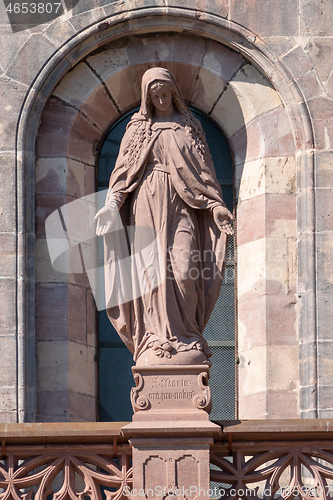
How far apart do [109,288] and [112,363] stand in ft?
6.99

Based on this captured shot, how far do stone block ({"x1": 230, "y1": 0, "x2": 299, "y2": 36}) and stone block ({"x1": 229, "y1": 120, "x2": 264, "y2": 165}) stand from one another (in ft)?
2.79

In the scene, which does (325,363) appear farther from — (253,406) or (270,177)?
(270,177)

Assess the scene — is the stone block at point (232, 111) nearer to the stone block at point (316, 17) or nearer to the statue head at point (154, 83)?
the stone block at point (316, 17)

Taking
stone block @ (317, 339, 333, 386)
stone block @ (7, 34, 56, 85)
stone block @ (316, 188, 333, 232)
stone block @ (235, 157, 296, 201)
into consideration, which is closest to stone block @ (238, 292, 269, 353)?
stone block @ (317, 339, 333, 386)

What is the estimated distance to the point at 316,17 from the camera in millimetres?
13438

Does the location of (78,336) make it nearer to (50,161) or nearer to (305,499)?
(50,161)

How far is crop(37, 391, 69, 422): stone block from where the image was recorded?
509 inches

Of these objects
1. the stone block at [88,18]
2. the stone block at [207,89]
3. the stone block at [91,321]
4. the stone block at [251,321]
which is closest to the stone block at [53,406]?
the stone block at [91,321]

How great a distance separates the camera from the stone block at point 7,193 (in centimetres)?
1302

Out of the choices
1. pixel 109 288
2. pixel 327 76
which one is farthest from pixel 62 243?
pixel 327 76

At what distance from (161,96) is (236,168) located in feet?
6.66

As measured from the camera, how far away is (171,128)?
11875mm

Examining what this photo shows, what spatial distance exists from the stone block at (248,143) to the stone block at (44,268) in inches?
76.7

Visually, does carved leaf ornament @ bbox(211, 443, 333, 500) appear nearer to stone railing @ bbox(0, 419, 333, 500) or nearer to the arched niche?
stone railing @ bbox(0, 419, 333, 500)
